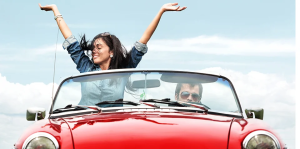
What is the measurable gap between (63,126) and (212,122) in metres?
1.29

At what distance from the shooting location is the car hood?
3285mm

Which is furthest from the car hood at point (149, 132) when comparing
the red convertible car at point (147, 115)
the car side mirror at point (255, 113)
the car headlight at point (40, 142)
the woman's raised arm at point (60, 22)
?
the woman's raised arm at point (60, 22)

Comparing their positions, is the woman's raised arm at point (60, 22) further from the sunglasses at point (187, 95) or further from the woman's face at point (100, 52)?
the sunglasses at point (187, 95)

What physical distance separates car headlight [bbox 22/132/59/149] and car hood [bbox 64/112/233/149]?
6.8 inches

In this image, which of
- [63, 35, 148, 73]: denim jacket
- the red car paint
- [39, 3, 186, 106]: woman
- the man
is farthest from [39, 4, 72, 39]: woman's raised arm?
the red car paint

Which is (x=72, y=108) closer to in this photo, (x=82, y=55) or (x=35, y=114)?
(x=35, y=114)

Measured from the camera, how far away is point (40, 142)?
11.0ft

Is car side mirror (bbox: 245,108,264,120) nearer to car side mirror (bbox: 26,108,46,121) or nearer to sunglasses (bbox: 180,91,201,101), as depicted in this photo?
sunglasses (bbox: 180,91,201,101)

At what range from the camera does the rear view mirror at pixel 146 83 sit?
4.66 metres

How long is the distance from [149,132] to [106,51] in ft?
12.3

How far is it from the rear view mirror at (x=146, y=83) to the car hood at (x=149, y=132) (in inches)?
35.6

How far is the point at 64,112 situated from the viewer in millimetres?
4336

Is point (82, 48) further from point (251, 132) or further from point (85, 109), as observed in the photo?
point (251, 132)

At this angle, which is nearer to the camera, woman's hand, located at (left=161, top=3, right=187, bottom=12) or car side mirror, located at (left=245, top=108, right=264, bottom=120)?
car side mirror, located at (left=245, top=108, right=264, bottom=120)
